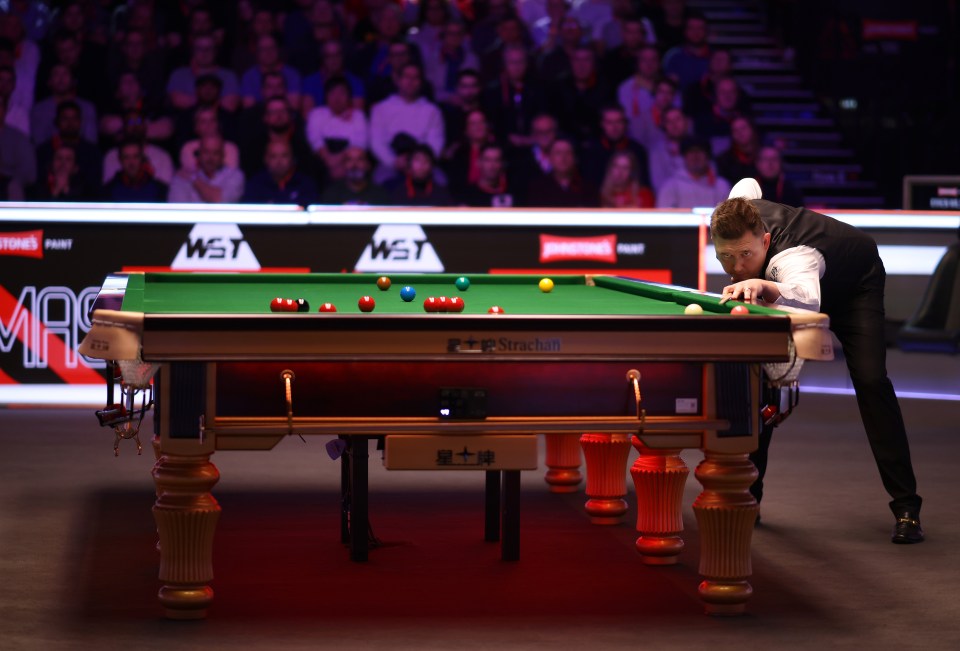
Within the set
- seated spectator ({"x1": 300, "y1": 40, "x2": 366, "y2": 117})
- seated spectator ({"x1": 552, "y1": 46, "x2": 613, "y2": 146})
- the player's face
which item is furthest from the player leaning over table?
seated spectator ({"x1": 300, "y1": 40, "x2": 366, "y2": 117})

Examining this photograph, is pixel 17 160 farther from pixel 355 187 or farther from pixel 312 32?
pixel 312 32

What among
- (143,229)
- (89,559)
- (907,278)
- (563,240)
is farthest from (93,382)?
(907,278)

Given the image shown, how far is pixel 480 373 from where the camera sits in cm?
430

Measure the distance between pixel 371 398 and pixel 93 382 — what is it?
506cm

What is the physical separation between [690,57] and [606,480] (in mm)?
7854

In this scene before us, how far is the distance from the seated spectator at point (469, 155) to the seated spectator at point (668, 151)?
1393 millimetres

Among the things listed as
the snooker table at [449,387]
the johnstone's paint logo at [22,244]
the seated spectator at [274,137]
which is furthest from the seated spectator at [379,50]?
the snooker table at [449,387]

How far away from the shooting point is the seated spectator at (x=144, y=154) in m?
11.1

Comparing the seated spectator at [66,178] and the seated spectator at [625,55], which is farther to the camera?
the seated spectator at [625,55]

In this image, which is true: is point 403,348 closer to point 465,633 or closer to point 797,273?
point 465,633

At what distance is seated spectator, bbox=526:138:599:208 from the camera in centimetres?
1123

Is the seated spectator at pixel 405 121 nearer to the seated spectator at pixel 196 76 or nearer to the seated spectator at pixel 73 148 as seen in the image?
the seated spectator at pixel 196 76

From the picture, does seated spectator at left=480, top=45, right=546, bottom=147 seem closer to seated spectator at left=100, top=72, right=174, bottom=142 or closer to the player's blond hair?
seated spectator at left=100, top=72, right=174, bottom=142

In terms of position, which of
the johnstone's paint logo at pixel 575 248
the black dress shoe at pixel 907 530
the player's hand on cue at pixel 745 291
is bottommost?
the black dress shoe at pixel 907 530
